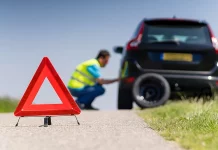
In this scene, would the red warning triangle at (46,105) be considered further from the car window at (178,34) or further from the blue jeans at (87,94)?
the blue jeans at (87,94)

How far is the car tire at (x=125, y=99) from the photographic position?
39.1 feet

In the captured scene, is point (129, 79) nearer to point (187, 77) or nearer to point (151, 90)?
point (151, 90)

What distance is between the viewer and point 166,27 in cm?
1151

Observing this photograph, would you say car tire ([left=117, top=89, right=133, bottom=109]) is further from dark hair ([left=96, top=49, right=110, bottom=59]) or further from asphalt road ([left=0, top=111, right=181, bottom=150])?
asphalt road ([left=0, top=111, right=181, bottom=150])

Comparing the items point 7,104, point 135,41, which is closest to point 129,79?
point 135,41

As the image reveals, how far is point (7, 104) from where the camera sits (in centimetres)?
1461

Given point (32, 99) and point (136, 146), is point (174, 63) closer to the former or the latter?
point (32, 99)

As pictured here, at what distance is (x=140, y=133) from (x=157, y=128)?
16.6 inches

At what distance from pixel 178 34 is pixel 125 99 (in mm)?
1650

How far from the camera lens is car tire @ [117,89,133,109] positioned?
39.1ft

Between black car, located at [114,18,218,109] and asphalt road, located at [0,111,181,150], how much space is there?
2907 millimetres

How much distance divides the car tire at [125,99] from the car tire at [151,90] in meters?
0.36

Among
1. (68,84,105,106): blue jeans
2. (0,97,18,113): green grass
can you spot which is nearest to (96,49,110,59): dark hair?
(68,84,105,106): blue jeans

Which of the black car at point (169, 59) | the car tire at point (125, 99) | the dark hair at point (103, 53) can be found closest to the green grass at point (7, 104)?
the dark hair at point (103, 53)
